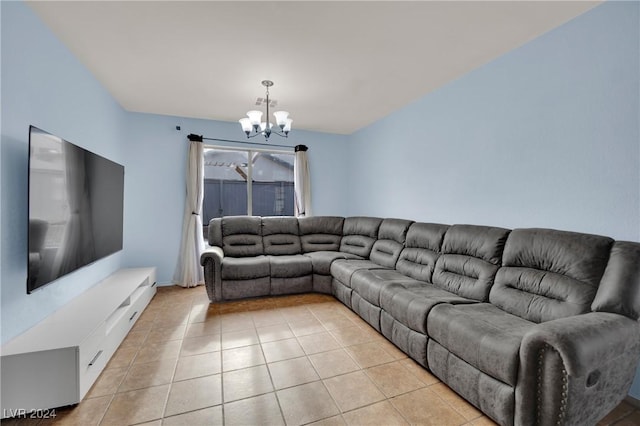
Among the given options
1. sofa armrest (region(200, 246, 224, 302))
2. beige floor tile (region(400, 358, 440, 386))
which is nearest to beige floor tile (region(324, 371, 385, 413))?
beige floor tile (region(400, 358, 440, 386))

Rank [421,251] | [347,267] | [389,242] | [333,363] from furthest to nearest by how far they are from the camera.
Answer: [389,242]
[347,267]
[421,251]
[333,363]

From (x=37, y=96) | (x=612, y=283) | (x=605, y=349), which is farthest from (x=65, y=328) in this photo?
(x=612, y=283)

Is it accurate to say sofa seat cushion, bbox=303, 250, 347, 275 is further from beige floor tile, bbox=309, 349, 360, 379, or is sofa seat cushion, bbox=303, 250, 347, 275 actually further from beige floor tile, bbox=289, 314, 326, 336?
beige floor tile, bbox=309, 349, 360, 379

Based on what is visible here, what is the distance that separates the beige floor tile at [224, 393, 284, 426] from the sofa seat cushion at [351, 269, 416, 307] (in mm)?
1278

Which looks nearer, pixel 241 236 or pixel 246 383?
pixel 246 383

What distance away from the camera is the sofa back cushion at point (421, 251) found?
9.19 feet

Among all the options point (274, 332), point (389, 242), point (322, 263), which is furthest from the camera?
point (322, 263)

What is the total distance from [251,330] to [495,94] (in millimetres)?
3286

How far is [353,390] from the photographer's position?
1.78m

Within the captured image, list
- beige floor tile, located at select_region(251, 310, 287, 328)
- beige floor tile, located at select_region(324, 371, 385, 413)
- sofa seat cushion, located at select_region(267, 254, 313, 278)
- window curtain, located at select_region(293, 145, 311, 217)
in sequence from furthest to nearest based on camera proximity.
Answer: window curtain, located at select_region(293, 145, 311, 217) < sofa seat cushion, located at select_region(267, 254, 313, 278) < beige floor tile, located at select_region(251, 310, 287, 328) < beige floor tile, located at select_region(324, 371, 385, 413)

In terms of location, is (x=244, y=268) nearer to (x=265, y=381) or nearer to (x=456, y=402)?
(x=265, y=381)

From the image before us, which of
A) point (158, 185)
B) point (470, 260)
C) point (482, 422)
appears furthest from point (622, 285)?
point (158, 185)

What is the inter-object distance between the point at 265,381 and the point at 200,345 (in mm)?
825

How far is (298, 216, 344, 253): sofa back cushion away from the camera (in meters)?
4.36
